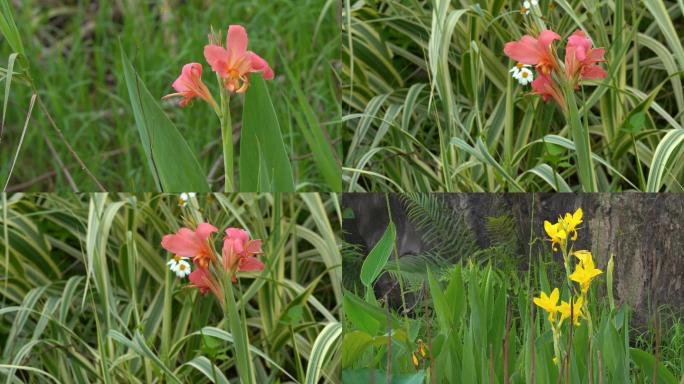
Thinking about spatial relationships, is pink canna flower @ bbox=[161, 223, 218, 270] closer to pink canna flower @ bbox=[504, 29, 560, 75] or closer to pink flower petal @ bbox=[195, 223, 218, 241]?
pink flower petal @ bbox=[195, 223, 218, 241]

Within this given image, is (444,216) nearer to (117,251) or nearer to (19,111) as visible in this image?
(117,251)

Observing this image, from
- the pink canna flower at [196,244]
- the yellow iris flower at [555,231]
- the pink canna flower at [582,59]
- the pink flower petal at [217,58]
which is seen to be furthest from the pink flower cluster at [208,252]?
the pink canna flower at [582,59]

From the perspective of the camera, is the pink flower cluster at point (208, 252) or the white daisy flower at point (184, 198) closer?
the pink flower cluster at point (208, 252)

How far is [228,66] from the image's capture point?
1237 millimetres

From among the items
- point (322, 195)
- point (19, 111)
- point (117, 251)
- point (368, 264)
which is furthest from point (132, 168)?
point (368, 264)

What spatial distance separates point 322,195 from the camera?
1.43m

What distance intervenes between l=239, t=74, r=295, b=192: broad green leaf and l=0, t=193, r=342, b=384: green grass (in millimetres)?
52

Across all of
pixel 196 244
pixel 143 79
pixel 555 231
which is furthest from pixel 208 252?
pixel 143 79

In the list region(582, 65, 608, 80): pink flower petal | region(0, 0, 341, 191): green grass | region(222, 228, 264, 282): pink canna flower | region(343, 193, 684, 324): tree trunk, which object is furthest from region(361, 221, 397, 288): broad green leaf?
region(0, 0, 341, 191): green grass

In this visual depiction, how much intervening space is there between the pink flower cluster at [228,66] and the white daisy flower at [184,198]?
0.60 feet

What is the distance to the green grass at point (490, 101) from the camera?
4.54 ft

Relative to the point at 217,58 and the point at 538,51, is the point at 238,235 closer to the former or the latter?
the point at 217,58

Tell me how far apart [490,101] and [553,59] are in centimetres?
18

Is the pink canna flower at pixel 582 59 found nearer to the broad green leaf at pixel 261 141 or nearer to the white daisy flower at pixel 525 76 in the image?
the white daisy flower at pixel 525 76
